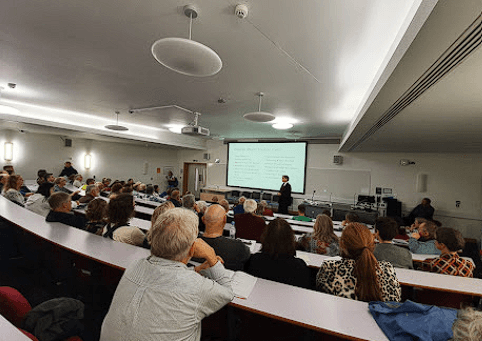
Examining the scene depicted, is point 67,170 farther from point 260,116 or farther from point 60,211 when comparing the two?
point 260,116

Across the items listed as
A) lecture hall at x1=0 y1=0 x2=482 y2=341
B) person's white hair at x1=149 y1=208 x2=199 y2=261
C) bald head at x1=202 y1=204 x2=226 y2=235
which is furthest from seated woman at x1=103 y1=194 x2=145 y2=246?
person's white hair at x1=149 y1=208 x2=199 y2=261

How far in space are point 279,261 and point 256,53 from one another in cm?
220

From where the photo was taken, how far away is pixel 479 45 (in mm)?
1493

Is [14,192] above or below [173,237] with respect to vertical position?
below

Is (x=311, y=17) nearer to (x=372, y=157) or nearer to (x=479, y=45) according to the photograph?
(x=479, y=45)

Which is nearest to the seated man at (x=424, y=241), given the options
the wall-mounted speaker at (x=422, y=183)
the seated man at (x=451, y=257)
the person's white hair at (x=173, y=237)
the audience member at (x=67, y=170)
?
the seated man at (x=451, y=257)

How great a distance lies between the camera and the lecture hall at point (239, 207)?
1.16 metres

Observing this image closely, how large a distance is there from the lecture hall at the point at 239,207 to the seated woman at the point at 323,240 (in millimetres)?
16

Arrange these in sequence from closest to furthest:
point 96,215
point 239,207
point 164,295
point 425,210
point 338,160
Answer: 1. point 164,295
2. point 96,215
3. point 239,207
4. point 425,210
5. point 338,160

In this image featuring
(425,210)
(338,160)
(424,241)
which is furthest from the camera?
(338,160)

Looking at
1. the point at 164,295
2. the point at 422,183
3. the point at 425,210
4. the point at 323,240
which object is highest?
the point at 422,183

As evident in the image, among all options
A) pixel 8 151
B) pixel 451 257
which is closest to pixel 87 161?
pixel 8 151

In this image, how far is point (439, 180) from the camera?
23.7 ft

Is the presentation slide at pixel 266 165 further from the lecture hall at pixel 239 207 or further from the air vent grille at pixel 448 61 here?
the air vent grille at pixel 448 61
